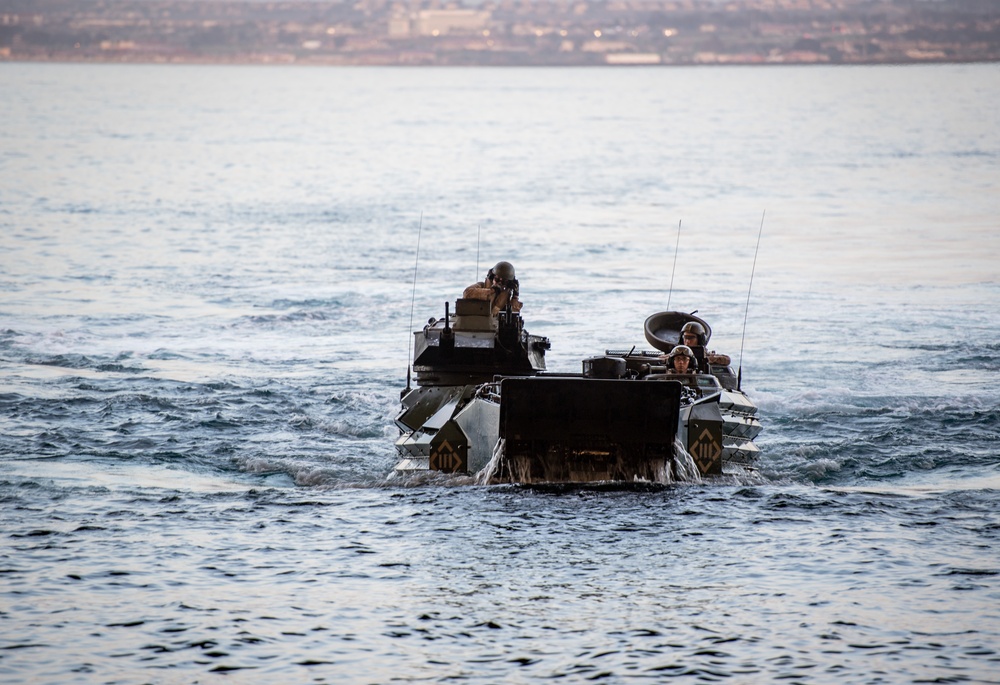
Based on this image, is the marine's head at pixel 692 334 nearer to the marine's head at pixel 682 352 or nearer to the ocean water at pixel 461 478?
the marine's head at pixel 682 352

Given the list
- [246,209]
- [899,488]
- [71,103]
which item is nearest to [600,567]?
[899,488]

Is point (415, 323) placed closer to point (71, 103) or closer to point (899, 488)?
point (899, 488)

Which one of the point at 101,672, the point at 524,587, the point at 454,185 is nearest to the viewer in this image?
the point at 101,672

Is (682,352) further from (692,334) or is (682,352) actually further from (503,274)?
(503,274)

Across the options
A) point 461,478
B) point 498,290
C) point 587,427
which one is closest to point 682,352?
point 587,427

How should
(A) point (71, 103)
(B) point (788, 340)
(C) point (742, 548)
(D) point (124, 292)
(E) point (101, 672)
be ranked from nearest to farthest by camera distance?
1. (E) point (101, 672)
2. (C) point (742, 548)
3. (B) point (788, 340)
4. (D) point (124, 292)
5. (A) point (71, 103)

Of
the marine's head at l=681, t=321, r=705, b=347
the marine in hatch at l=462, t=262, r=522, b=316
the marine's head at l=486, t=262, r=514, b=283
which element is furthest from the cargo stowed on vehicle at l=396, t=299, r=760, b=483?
the marine's head at l=486, t=262, r=514, b=283

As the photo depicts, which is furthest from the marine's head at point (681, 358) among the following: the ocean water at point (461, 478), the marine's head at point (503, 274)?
the marine's head at point (503, 274)

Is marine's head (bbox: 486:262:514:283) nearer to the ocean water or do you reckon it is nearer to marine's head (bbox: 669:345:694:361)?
the ocean water

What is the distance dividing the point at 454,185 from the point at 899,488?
49.2 metres

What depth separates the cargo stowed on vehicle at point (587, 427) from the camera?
1716 centimetres

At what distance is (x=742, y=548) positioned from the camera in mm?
15781

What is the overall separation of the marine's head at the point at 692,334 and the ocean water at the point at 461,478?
1886 millimetres

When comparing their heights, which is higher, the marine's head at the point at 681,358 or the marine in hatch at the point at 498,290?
the marine in hatch at the point at 498,290
